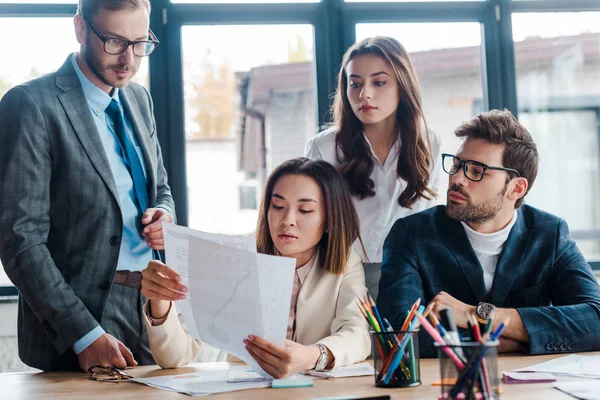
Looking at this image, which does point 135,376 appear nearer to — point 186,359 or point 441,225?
point 186,359

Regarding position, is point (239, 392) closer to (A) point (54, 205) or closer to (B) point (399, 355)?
(B) point (399, 355)

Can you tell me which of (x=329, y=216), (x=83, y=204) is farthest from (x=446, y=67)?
(x=83, y=204)

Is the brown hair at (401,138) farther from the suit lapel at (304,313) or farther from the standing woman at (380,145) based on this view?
the suit lapel at (304,313)

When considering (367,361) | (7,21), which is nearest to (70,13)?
(7,21)

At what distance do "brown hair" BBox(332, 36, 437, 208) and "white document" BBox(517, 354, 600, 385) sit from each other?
0.94 meters

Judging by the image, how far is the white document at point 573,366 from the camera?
1.47 metres

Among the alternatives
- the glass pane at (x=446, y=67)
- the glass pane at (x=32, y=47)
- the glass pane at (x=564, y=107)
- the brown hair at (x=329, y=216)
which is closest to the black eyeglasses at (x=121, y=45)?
the brown hair at (x=329, y=216)

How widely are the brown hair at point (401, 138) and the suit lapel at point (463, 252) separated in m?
0.34

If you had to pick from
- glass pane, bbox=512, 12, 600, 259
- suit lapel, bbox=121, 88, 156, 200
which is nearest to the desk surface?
suit lapel, bbox=121, 88, 156, 200

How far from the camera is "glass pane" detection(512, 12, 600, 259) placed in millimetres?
3553

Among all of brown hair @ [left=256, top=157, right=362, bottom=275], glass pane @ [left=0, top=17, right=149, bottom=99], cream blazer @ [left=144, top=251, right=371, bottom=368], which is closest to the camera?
cream blazer @ [left=144, top=251, right=371, bottom=368]

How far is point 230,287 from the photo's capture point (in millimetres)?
1384

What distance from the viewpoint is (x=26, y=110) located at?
2014 millimetres

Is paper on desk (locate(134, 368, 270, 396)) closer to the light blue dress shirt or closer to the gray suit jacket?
the gray suit jacket
